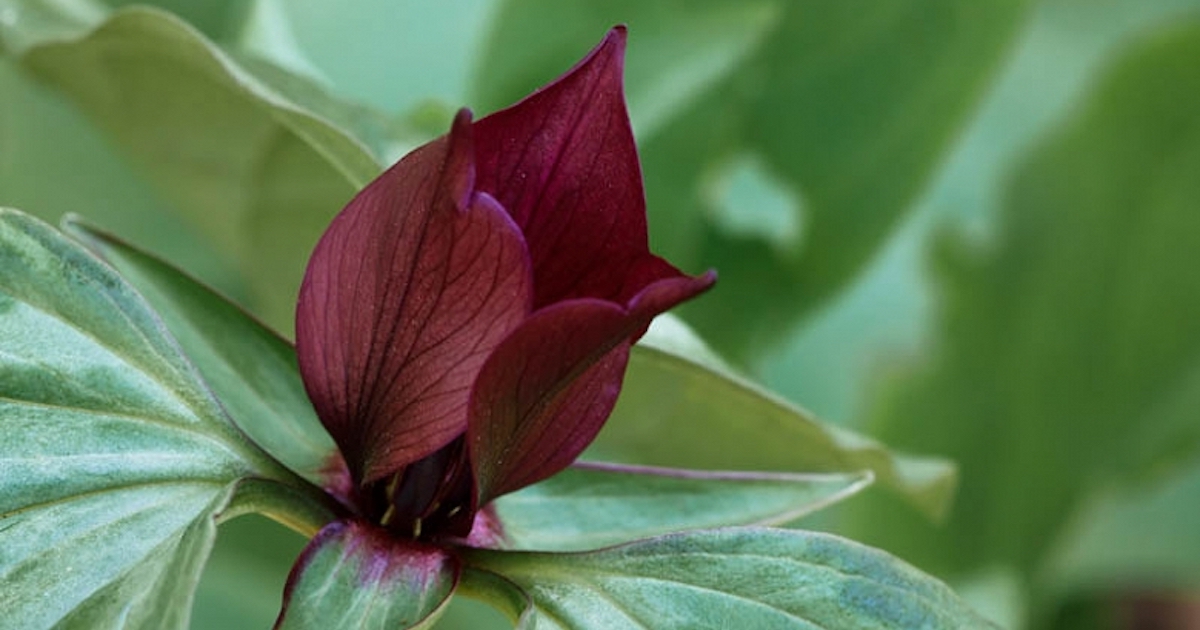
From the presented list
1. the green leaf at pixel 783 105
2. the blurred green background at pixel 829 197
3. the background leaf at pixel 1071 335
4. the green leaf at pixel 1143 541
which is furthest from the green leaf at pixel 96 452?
the green leaf at pixel 1143 541

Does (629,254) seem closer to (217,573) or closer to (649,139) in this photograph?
(649,139)

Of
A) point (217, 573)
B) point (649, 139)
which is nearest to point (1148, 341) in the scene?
point (649, 139)

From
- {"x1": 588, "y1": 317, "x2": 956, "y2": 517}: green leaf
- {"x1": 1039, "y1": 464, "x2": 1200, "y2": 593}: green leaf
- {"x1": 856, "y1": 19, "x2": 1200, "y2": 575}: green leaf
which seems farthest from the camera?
{"x1": 1039, "y1": 464, "x2": 1200, "y2": 593}: green leaf

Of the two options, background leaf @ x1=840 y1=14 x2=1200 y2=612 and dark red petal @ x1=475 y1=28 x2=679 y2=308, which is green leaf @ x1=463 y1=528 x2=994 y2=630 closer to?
dark red petal @ x1=475 y1=28 x2=679 y2=308

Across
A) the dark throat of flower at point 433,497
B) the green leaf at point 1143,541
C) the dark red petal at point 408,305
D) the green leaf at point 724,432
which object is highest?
the green leaf at point 1143,541

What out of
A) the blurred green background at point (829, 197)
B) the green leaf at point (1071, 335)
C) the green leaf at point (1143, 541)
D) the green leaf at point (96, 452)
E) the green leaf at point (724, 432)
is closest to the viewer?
the green leaf at point (96, 452)

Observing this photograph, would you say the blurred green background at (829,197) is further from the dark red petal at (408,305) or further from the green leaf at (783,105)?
the dark red petal at (408,305)

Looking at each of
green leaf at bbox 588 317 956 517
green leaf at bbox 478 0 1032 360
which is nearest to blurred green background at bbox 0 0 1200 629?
green leaf at bbox 478 0 1032 360
